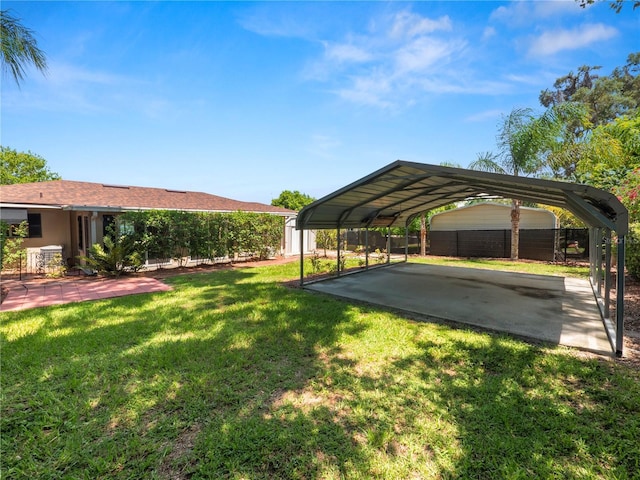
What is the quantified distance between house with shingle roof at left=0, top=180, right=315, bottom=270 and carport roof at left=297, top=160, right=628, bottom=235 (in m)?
8.10

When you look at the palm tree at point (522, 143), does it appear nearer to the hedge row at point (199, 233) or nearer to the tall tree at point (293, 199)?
the hedge row at point (199, 233)

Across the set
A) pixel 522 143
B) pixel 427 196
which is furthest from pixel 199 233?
pixel 522 143

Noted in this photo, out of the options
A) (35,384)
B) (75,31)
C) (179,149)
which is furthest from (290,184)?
(35,384)

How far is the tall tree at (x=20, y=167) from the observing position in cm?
2992

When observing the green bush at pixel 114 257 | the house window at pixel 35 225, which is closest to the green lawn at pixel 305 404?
the green bush at pixel 114 257

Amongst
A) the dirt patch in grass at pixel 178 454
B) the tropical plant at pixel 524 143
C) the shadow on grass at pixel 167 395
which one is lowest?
the dirt patch in grass at pixel 178 454

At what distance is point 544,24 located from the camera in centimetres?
958

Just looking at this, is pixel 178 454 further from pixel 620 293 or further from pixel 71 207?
pixel 71 207

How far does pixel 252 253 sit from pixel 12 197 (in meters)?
9.26

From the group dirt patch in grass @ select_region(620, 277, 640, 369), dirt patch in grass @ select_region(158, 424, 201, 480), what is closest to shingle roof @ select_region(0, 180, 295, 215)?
dirt patch in grass @ select_region(158, 424, 201, 480)

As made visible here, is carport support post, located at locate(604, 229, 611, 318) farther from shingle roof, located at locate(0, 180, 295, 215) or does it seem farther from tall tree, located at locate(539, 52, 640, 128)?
tall tree, located at locate(539, 52, 640, 128)

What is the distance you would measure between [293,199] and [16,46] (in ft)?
104

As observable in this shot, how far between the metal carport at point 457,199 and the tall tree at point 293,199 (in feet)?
83.3

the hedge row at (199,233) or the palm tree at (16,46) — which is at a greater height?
the palm tree at (16,46)
